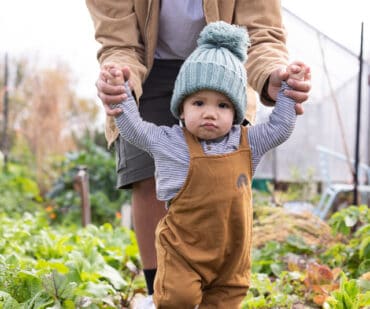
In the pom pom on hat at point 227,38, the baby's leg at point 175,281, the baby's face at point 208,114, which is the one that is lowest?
the baby's leg at point 175,281

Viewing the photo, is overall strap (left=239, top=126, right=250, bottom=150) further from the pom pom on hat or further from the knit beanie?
the pom pom on hat

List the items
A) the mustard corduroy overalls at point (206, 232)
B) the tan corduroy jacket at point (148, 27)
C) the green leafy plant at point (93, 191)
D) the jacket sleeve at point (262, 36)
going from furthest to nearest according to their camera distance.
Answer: the green leafy plant at point (93, 191) → the tan corduroy jacket at point (148, 27) → the jacket sleeve at point (262, 36) → the mustard corduroy overalls at point (206, 232)

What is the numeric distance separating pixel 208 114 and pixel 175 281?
49 centimetres

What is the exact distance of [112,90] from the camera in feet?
6.53

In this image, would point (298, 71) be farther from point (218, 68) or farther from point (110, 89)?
point (110, 89)

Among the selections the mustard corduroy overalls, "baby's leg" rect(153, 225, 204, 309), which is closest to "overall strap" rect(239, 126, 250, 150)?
the mustard corduroy overalls

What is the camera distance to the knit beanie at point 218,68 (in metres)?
1.97

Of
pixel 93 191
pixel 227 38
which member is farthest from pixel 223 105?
pixel 93 191

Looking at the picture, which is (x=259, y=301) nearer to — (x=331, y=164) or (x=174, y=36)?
(x=174, y=36)

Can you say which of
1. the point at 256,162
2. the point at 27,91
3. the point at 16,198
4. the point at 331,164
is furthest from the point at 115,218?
the point at 256,162

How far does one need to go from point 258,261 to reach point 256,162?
174cm

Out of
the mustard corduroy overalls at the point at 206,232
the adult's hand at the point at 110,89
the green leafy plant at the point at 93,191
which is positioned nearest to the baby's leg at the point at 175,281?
the mustard corduroy overalls at the point at 206,232

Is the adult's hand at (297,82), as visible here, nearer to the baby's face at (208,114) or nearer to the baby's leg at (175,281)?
the baby's face at (208,114)

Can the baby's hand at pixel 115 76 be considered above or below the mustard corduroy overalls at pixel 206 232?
above
